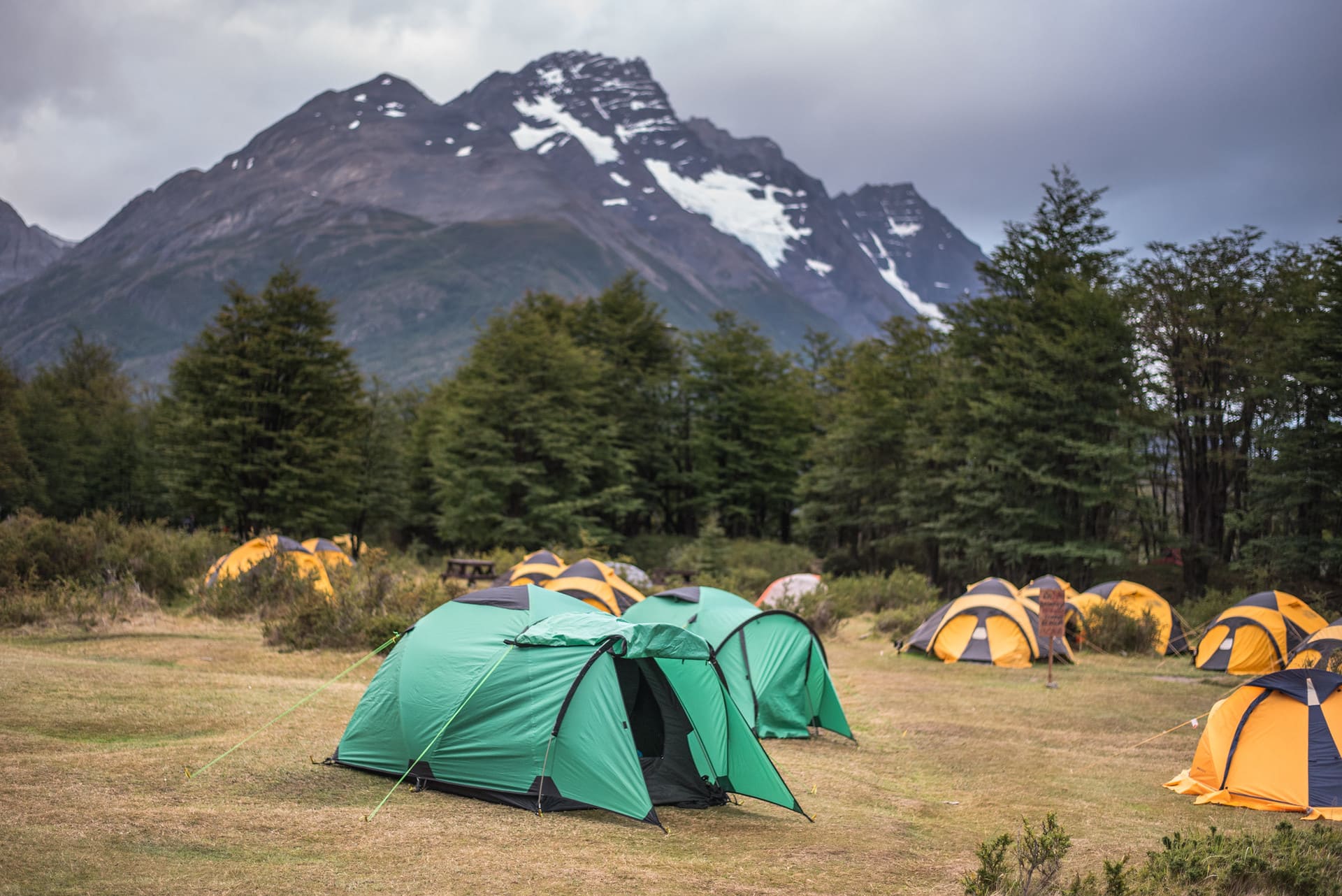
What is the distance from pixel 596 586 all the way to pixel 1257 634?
13023mm

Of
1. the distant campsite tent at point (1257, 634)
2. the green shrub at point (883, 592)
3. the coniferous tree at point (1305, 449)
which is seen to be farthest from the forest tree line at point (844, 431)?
the distant campsite tent at point (1257, 634)

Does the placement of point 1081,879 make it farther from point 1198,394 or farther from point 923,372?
point 923,372

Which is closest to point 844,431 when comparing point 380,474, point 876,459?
point 876,459

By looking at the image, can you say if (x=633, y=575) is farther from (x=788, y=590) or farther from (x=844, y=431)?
(x=844, y=431)

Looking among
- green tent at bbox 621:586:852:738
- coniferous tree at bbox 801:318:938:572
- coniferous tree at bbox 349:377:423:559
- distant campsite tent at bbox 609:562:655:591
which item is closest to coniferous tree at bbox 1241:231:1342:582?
coniferous tree at bbox 801:318:938:572

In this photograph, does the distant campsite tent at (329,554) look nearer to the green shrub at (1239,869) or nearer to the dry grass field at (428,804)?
the dry grass field at (428,804)

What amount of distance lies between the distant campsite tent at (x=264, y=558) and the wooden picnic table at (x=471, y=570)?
4305 millimetres

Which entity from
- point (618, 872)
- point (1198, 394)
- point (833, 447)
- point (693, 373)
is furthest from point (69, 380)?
point (618, 872)

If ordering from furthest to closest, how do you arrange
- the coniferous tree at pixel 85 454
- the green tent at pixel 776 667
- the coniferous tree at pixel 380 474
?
the coniferous tree at pixel 85 454, the coniferous tree at pixel 380 474, the green tent at pixel 776 667

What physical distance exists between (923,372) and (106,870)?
3740cm

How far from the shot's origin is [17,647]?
13695 mm

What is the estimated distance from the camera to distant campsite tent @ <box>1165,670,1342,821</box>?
352 inches

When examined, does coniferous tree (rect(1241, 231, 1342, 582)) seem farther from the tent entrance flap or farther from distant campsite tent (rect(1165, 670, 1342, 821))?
the tent entrance flap

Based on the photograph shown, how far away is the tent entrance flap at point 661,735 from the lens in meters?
8.36
